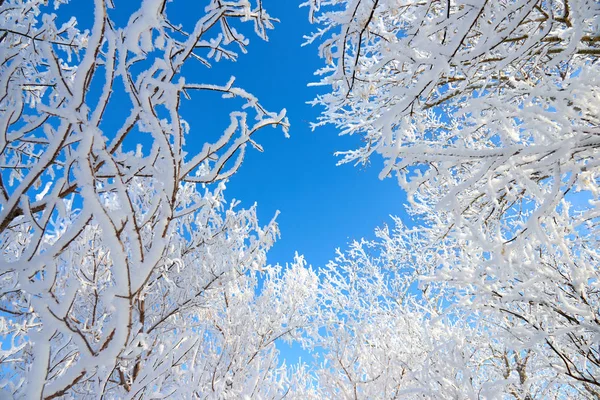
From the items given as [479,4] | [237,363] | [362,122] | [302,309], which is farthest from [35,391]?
[302,309]

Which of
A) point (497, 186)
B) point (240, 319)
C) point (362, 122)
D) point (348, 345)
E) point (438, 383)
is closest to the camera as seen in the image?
point (497, 186)

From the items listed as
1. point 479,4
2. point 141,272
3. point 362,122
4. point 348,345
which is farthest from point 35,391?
point 348,345

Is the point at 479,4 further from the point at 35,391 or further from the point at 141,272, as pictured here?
the point at 35,391

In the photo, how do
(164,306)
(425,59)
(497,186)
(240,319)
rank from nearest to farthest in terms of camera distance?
(425,59)
(497,186)
(164,306)
(240,319)

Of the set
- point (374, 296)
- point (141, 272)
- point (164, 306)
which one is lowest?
point (141, 272)

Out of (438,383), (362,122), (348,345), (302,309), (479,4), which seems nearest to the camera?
(479,4)

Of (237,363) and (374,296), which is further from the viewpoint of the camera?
(374,296)

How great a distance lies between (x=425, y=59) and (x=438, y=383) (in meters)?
4.26

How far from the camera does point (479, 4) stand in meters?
1.58

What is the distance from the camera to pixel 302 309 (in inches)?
341

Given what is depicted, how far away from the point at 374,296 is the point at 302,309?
1856 millimetres

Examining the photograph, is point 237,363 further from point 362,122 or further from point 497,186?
point 497,186

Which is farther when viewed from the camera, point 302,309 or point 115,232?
point 302,309

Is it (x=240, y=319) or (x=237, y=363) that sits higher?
(x=240, y=319)
